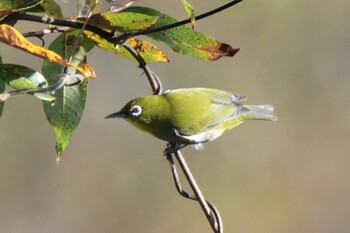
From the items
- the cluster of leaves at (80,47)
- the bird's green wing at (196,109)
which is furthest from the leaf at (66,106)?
the bird's green wing at (196,109)

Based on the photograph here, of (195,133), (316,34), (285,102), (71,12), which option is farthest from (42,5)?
(316,34)

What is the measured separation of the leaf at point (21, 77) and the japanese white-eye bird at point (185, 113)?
2.18 feet

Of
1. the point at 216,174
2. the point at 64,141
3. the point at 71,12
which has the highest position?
the point at 64,141

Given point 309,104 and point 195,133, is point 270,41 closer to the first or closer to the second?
point 309,104

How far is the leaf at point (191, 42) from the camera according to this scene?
821mm

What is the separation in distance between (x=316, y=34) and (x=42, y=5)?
3838mm

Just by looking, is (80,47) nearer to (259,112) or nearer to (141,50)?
(141,50)

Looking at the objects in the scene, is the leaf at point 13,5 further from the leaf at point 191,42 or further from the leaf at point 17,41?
the leaf at point 191,42

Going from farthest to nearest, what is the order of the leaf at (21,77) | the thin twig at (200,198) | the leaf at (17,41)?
the thin twig at (200,198), the leaf at (21,77), the leaf at (17,41)

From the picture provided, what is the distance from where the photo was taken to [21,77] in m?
0.73

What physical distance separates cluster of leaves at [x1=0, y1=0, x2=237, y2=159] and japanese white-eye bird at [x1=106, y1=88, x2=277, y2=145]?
1.88 ft

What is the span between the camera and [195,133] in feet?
5.20

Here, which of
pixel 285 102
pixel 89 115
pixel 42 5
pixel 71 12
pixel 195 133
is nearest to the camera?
pixel 42 5

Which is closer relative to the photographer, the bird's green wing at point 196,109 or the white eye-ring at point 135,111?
the white eye-ring at point 135,111
